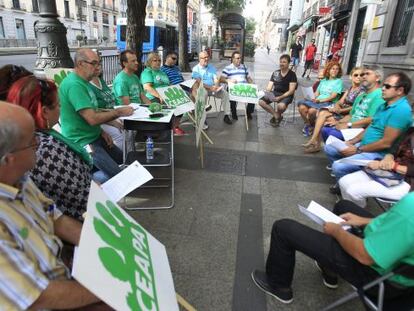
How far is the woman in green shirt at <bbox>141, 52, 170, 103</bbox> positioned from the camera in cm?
525

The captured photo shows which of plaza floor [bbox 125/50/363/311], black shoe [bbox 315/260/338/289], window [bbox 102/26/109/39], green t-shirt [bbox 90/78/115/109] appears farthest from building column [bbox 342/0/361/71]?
window [bbox 102/26/109/39]

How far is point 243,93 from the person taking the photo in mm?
6844

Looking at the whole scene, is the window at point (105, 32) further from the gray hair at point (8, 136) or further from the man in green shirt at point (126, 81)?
the gray hair at point (8, 136)

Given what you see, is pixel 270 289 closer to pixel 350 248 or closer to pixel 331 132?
pixel 350 248

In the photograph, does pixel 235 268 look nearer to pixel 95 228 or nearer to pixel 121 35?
pixel 95 228

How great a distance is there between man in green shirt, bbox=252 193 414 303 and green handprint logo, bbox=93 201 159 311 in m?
1.05

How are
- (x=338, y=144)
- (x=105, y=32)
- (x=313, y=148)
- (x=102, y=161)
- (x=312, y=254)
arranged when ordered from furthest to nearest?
(x=105, y=32) < (x=313, y=148) < (x=338, y=144) < (x=102, y=161) < (x=312, y=254)

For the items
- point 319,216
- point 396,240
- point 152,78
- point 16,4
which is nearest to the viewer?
point 396,240

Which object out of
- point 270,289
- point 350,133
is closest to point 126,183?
point 270,289

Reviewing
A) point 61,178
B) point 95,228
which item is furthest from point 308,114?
point 95,228

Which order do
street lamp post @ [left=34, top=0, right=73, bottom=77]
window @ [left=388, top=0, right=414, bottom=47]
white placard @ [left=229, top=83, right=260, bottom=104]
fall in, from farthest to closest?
window @ [left=388, top=0, right=414, bottom=47], white placard @ [left=229, top=83, right=260, bottom=104], street lamp post @ [left=34, top=0, right=73, bottom=77]

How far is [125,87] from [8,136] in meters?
3.44

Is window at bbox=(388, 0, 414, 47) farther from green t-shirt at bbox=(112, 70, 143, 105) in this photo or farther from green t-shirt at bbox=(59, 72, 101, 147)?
green t-shirt at bbox=(59, 72, 101, 147)

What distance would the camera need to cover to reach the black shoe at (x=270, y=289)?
→ 7.39 feet
